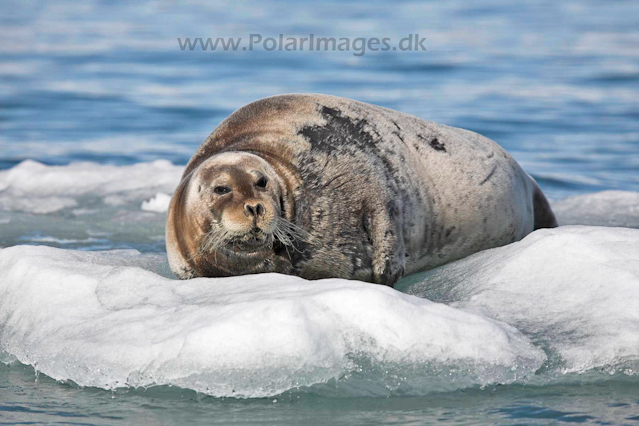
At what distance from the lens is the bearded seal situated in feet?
14.0

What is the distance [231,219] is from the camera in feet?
13.3

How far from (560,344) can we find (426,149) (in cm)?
183

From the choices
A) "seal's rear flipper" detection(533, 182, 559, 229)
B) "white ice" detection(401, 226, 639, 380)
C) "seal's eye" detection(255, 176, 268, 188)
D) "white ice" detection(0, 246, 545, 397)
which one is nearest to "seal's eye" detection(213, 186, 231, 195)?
"seal's eye" detection(255, 176, 268, 188)

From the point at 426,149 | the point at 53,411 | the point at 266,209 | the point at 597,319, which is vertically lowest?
the point at 53,411

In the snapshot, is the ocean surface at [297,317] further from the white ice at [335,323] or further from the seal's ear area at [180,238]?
the seal's ear area at [180,238]

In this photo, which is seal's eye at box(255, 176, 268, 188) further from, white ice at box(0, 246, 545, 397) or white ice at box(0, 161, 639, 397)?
white ice at box(0, 246, 545, 397)

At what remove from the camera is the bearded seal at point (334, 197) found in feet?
14.0

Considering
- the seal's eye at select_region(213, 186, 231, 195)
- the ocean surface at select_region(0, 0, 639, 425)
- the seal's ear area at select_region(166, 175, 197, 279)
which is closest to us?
the ocean surface at select_region(0, 0, 639, 425)

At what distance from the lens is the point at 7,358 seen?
3818mm

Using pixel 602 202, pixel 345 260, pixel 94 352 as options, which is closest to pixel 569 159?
pixel 602 202

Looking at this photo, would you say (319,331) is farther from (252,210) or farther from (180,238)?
(180,238)

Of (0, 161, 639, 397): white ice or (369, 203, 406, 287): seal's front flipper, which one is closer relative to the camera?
(0, 161, 639, 397): white ice

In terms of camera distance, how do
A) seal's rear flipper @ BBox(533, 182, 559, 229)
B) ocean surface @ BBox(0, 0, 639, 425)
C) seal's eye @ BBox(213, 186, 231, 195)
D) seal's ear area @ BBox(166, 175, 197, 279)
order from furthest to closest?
1. seal's rear flipper @ BBox(533, 182, 559, 229)
2. seal's ear area @ BBox(166, 175, 197, 279)
3. seal's eye @ BBox(213, 186, 231, 195)
4. ocean surface @ BBox(0, 0, 639, 425)

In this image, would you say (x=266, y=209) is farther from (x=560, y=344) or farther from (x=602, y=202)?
(x=602, y=202)
